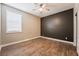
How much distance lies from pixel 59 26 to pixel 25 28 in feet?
2.50

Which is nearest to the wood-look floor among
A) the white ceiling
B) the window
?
the window

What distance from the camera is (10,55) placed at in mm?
1553

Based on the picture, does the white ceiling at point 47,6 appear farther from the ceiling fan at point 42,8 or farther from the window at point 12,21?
the window at point 12,21

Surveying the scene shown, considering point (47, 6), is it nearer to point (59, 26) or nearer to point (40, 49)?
point (59, 26)

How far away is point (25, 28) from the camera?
1764 millimetres

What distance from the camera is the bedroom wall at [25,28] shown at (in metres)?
1.55

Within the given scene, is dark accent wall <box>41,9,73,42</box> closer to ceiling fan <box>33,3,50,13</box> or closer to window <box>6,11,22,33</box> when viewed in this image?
ceiling fan <box>33,3,50,13</box>

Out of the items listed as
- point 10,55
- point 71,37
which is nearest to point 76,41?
point 71,37

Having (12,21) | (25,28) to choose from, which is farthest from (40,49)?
(12,21)

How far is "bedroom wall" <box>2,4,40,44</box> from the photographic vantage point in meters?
1.55

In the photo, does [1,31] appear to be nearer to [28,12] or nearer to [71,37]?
[28,12]

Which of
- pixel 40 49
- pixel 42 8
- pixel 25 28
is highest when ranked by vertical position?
pixel 42 8

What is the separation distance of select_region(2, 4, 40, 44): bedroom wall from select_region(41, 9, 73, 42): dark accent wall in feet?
0.53

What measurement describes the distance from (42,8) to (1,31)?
92 centimetres
